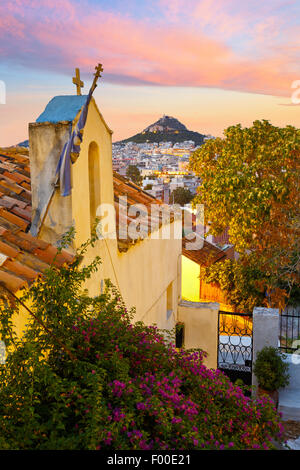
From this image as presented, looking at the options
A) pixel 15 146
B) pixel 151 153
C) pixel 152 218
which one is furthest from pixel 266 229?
pixel 151 153

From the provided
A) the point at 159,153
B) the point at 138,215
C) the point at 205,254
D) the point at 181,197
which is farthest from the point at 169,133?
the point at 138,215

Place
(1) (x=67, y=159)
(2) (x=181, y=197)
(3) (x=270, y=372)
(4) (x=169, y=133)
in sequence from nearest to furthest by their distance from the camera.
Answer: (1) (x=67, y=159)
(3) (x=270, y=372)
(2) (x=181, y=197)
(4) (x=169, y=133)

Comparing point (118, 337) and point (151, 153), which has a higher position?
point (151, 153)

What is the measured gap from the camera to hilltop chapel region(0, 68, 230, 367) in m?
4.33

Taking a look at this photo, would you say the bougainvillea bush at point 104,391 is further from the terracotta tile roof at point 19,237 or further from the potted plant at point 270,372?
the potted plant at point 270,372

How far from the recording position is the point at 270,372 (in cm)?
795

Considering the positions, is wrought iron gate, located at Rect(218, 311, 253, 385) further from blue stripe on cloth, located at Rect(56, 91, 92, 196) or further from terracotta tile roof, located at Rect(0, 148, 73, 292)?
blue stripe on cloth, located at Rect(56, 91, 92, 196)

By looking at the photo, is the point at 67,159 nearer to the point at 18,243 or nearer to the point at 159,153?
the point at 18,243

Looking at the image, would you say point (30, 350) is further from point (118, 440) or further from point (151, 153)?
point (151, 153)

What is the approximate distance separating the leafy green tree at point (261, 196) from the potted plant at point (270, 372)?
222 inches

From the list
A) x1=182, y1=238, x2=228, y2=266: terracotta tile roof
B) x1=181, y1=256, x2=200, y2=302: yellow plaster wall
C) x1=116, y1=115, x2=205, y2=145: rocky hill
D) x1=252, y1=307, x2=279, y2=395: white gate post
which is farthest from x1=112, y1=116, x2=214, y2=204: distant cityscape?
x1=252, y1=307, x2=279, y2=395: white gate post

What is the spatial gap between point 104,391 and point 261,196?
10.6 metres

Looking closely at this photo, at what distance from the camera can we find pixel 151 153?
129125 mm
